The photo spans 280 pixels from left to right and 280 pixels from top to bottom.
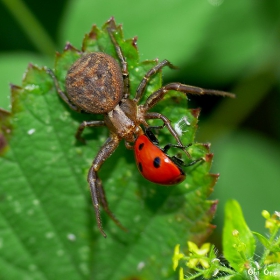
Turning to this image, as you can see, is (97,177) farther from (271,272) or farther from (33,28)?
(33,28)

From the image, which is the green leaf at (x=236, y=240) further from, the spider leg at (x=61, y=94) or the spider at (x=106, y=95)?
the spider leg at (x=61, y=94)

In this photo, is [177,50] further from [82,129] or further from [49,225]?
[49,225]

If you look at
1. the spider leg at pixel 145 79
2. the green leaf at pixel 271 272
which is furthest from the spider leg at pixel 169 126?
the green leaf at pixel 271 272

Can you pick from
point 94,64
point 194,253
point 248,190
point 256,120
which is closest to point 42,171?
point 94,64

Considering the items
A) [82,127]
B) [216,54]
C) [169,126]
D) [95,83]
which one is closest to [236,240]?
[169,126]

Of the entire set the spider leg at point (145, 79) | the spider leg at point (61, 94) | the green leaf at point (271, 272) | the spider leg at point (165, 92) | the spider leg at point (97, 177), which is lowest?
the green leaf at point (271, 272)

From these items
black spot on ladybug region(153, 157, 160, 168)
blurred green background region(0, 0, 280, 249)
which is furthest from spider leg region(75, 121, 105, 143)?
blurred green background region(0, 0, 280, 249)

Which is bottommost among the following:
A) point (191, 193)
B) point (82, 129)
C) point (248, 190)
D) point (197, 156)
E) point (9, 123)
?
Answer: point (248, 190)
